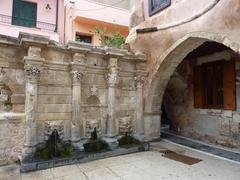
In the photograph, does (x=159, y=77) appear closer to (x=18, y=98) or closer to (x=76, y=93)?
(x=76, y=93)

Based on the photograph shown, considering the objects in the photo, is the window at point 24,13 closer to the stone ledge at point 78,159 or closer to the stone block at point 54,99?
the stone block at point 54,99

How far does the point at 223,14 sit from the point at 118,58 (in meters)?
2.60

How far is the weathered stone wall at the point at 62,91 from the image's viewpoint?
13.5 feet

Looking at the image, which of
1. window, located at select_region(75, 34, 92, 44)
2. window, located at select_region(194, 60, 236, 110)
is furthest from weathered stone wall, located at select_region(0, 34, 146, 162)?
window, located at select_region(75, 34, 92, 44)

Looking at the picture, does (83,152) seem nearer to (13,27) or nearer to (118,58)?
(118,58)

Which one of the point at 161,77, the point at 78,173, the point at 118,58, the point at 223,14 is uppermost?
the point at 223,14

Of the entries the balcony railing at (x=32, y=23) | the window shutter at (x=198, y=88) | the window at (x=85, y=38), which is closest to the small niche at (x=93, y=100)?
the window shutter at (x=198, y=88)

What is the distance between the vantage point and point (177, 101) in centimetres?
730

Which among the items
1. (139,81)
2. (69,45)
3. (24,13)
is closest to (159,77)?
(139,81)

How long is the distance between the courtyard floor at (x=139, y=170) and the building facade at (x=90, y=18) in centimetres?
688

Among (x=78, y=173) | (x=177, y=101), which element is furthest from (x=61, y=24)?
(x=78, y=173)

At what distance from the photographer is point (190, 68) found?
682 cm

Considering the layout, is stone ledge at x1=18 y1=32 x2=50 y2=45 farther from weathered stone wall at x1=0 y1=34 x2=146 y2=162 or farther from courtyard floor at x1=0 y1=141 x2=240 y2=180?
courtyard floor at x1=0 y1=141 x2=240 y2=180

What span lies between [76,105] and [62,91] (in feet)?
1.46
